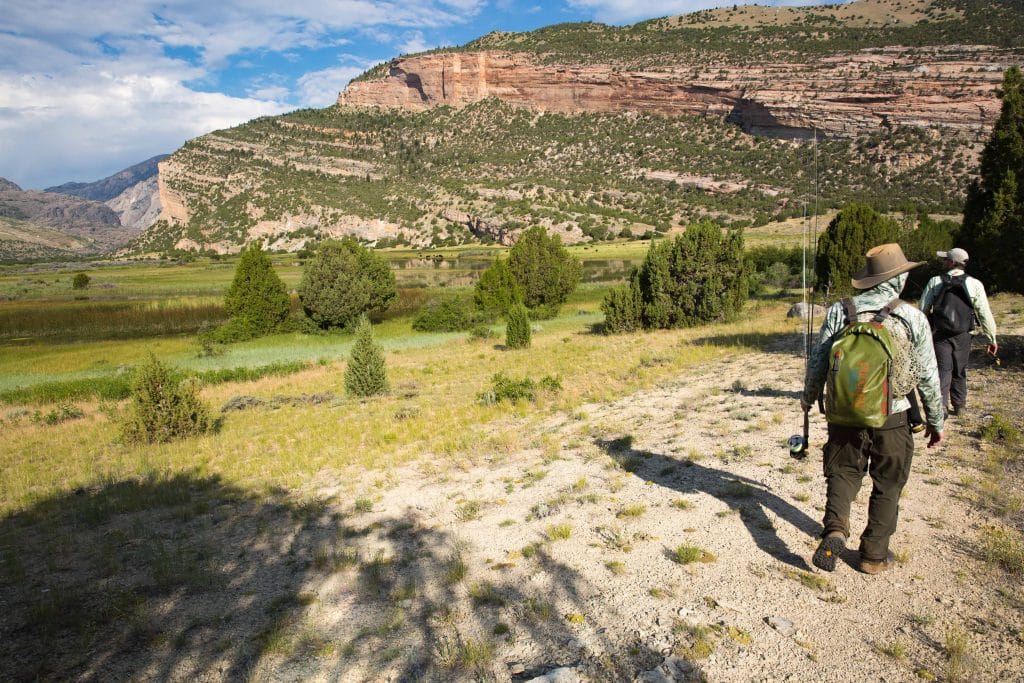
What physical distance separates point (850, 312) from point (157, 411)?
14886 millimetres

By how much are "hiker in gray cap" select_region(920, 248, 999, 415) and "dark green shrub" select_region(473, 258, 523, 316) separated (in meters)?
30.5

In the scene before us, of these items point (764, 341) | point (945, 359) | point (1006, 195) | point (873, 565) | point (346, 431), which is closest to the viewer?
point (873, 565)

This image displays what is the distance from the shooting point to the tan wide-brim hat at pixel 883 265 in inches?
151

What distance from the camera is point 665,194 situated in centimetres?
9344

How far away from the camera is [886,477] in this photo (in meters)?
3.87

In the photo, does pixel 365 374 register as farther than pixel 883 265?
Yes

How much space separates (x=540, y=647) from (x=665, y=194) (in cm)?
9756

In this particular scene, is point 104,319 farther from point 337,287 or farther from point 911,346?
point 911,346

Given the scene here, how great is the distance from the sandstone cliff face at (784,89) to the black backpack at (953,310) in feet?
312

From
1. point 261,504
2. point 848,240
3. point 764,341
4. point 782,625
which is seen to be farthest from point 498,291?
point 782,625

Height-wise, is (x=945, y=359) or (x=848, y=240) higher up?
(x=848, y=240)

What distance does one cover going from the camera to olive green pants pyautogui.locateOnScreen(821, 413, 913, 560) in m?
3.81

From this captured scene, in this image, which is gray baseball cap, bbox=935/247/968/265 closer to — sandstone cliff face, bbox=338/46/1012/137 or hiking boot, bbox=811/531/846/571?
hiking boot, bbox=811/531/846/571

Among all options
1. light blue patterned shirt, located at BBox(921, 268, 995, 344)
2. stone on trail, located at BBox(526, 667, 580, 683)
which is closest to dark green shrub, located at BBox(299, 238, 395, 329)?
light blue patterned shirt, located at BBox(921, 268, 995, 344)
